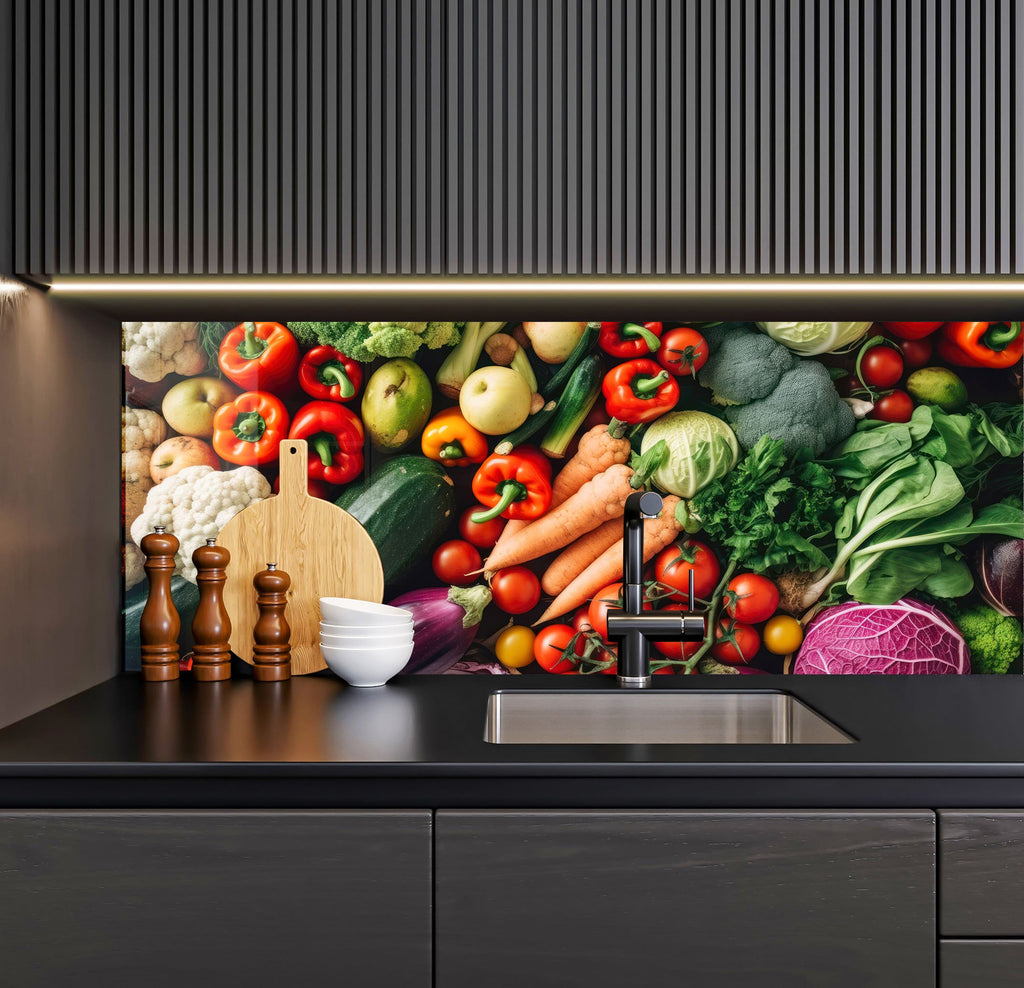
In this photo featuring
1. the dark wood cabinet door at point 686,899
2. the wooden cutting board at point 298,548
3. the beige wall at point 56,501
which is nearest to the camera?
the dark wood cabinet door at point 686,899

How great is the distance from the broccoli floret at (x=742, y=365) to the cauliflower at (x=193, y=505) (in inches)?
39.6

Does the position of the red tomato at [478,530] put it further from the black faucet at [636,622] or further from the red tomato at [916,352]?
the red tomato at [916,352]

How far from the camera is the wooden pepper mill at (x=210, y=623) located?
165cm

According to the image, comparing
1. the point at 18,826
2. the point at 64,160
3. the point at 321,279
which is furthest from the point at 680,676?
the point at 64,160

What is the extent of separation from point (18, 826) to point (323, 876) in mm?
403

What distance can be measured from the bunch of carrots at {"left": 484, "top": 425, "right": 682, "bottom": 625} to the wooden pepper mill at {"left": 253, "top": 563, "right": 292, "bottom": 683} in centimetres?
43

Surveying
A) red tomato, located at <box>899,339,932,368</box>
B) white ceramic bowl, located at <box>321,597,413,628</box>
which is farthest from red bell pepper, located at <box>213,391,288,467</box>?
red tomato, located at <box>899,339,932,368</box>

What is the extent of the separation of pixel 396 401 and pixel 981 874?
50.9 inches

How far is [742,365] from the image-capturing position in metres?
1.76

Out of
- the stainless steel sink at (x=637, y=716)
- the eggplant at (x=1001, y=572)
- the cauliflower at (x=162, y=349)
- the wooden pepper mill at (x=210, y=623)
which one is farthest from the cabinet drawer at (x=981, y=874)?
the cauliflower at (x=162, y=349)

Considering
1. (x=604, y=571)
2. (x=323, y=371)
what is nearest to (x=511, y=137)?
(x=323, y=371)

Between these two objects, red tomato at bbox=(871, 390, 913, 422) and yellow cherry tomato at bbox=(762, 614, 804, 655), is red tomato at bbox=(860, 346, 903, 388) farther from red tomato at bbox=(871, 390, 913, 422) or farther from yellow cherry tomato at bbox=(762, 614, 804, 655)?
yellow cherry tomato at bbox=(762, 614, 804, 655)

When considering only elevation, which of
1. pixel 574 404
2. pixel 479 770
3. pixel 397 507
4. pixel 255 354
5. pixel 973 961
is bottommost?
pixel 973 961

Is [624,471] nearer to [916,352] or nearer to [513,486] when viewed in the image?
[513,486]
